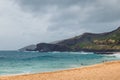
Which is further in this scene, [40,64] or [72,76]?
[40,64]

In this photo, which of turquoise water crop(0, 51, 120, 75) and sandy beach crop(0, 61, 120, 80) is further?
turquoise water crop(0, 51, 120, 75)

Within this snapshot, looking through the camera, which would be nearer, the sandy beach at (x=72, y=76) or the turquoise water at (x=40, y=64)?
the sandy beach at (x=72, y=76)

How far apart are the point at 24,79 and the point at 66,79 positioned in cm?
356


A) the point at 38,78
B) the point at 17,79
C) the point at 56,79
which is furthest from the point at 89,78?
the point at 17,79

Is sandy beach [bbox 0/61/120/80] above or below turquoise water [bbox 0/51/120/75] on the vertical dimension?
below

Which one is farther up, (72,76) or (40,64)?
(40,64)

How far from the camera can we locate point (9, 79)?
2595 centimetres

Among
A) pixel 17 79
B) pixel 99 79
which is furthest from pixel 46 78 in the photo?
pixel 99 79

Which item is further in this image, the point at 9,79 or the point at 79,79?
the point at 9,79

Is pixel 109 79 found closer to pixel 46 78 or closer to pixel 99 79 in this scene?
pixel 99 79

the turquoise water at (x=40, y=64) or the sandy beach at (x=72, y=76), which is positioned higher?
the turquoise water at (x=40, y=64)

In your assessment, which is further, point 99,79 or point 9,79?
point 9,79

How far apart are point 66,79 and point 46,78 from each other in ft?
6.16

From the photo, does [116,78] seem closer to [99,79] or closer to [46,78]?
[99,79]
